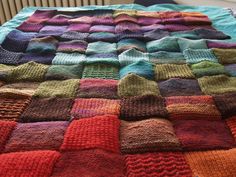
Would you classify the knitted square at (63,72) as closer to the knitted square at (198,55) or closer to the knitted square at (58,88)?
the knitted square at (58,88)

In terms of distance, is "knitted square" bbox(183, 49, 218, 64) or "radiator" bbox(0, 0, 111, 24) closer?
"knitted square" bbox(183, 49, 218, 64)

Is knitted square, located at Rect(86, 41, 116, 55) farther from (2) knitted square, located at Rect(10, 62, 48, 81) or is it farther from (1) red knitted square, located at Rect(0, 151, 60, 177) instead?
(1) red knitted square, located at Rect(0, 151, 60, 177)

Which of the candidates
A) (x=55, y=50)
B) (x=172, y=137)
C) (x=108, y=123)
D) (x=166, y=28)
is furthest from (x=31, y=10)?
(x=172, y=137)

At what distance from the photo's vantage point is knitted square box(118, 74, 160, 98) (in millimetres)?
1037

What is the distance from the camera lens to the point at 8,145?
2.62ft

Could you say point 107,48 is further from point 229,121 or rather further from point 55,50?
point 229,121


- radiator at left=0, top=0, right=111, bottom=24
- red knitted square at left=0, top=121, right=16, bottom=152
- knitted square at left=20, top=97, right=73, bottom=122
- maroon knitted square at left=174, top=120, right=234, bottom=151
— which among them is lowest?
radiator at left=0, top=0, right=111, bottom=24

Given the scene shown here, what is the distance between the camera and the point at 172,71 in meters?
1.21

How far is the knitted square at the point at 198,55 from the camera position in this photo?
51.1 inches

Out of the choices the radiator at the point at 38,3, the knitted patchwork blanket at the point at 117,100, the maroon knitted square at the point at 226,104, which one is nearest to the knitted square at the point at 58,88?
the knitted patchwork blanket at the point at 117,100

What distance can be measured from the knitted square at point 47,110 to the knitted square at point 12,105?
0.02 metres

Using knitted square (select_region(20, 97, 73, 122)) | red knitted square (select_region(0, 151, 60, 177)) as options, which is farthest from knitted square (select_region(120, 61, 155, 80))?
red knitted square (select_region(0, 151, 60, 177))

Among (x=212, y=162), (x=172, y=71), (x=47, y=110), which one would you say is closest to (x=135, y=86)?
(x=172, y=71)

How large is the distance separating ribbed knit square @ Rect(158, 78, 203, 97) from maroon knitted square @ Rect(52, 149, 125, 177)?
1.23 ft
